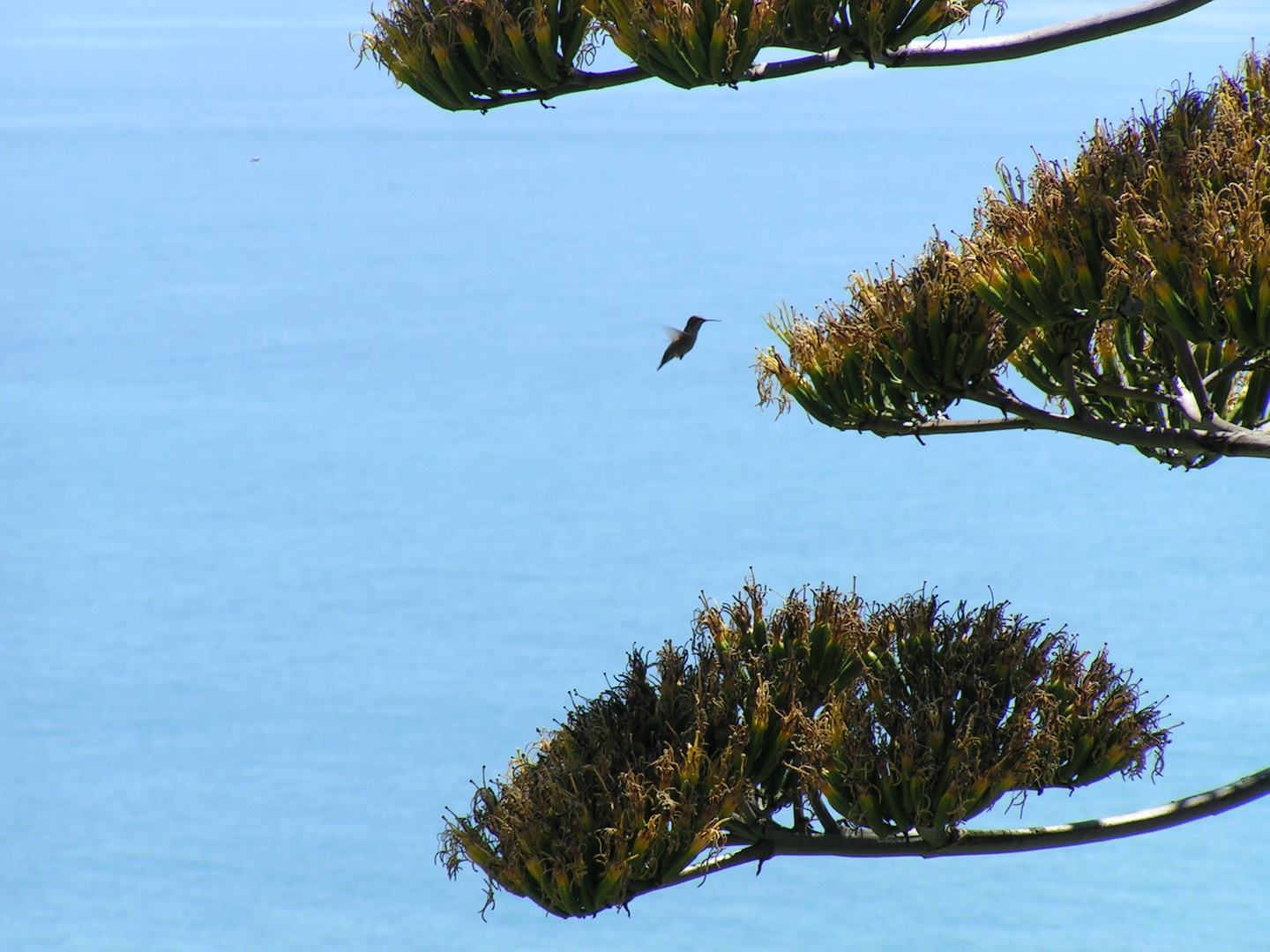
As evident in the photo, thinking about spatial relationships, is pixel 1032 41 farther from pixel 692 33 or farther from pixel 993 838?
pixel 993 838

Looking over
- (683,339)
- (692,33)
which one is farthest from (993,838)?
(692,33)

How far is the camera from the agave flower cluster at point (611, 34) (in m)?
3.04

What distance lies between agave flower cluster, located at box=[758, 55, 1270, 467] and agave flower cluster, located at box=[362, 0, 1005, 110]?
1.34ft

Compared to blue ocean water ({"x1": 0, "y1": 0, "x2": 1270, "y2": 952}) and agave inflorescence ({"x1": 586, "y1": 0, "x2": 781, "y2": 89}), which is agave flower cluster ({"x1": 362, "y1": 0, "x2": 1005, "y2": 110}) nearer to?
agave inflorescence ({"x1": 586, "y1": 0, "x2": 781, "y2": 89})

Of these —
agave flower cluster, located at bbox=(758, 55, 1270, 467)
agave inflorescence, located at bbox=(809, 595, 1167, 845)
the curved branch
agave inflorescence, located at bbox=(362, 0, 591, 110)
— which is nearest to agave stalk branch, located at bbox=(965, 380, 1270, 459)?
agave flower cluster, located at bbox=(758, 55, 1270, 467)

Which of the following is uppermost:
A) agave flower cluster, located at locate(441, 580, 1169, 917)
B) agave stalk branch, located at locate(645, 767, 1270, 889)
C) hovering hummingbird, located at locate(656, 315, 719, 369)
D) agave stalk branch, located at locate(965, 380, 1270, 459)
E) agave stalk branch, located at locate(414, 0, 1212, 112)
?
agave stalk branch, located at locate(414, 0, 1212, 112)

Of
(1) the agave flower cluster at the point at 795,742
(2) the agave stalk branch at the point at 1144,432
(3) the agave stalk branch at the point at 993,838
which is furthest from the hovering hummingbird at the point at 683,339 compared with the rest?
(3) the agave stalk branch at the point at 993,838

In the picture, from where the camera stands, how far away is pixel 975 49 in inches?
123

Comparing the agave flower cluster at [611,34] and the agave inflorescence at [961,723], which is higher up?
the agave flower cluster at [611,34]

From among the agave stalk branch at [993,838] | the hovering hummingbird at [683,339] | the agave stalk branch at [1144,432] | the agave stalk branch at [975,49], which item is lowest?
the agave stalk branch at [993,838]

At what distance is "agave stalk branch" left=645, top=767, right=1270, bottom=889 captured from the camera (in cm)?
338

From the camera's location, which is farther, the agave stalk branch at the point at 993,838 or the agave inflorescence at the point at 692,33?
the agave stalk branch at the point at 993,838

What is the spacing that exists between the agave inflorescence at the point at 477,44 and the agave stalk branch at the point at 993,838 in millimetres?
1643

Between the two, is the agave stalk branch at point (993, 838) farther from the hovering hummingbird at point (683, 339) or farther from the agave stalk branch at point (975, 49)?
the agave stalk branch at point (975, 49)
